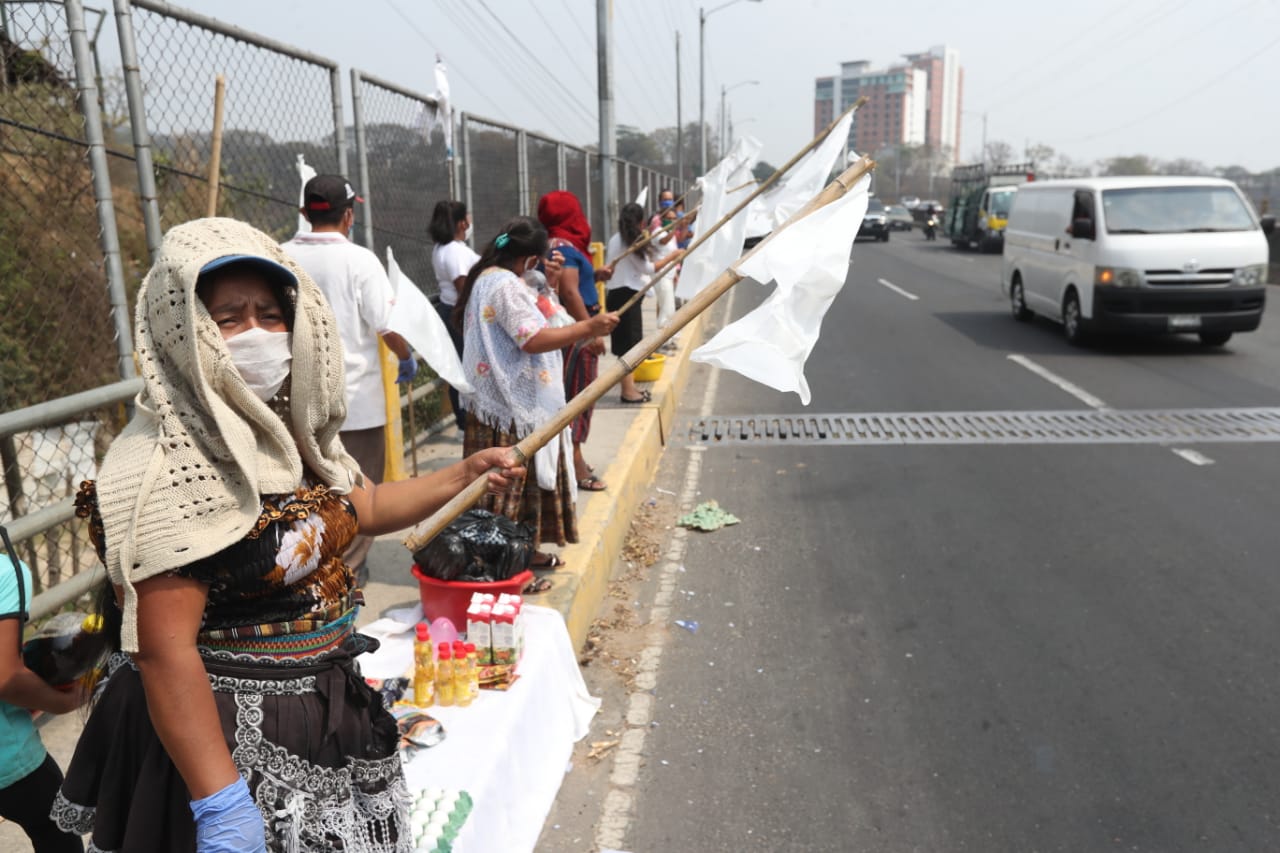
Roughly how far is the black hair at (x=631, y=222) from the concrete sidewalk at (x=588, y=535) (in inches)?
59.2

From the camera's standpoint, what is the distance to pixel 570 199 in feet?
21.1

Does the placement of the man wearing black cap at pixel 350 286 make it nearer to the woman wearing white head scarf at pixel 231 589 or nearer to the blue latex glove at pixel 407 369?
the blue latex glove at pixel 407 369

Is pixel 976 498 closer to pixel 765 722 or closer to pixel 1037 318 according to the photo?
pixel 765 722

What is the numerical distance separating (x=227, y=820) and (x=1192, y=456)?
7713mm

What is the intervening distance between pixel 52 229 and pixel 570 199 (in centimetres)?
283

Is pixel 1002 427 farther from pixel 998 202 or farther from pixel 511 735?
pixel 998 202

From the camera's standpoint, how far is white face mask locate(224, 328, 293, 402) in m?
1.85

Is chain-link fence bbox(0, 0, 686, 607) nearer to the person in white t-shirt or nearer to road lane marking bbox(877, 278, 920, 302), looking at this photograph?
the person in white t-shirt

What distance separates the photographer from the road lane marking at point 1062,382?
31.9 ft

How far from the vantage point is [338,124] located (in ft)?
19.7

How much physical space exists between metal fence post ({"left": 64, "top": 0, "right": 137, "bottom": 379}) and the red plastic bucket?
4.63 feet

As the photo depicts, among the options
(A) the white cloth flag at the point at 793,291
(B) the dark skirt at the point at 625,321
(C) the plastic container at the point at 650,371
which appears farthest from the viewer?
(C) the plastic container at the point at 650,371

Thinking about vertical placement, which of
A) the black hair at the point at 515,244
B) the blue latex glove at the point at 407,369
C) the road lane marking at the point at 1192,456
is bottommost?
the road lane marking at the point at 1192,456

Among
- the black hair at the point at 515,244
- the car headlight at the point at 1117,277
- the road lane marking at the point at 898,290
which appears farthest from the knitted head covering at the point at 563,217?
the road lane marking at the point at 898,290
